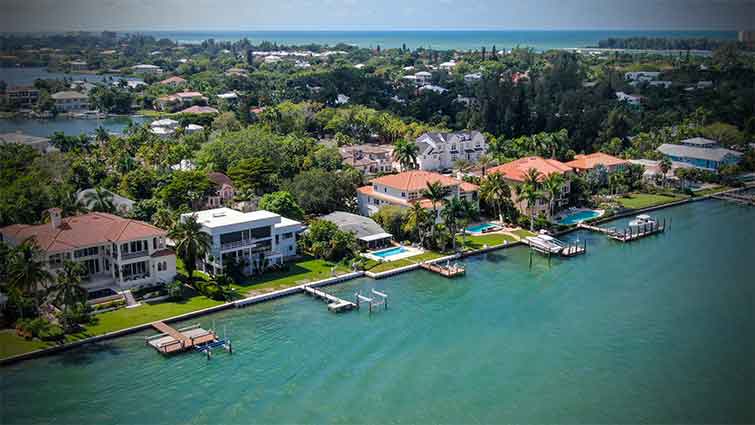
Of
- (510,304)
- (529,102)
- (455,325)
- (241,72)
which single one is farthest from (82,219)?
(241,72)

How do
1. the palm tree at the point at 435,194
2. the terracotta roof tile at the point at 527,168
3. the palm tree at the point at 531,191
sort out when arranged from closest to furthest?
1. the palm tree at the point at 435,194
2. the palm tree at the point at 531,191
3. the terracotta roof tile at the point at 527,168

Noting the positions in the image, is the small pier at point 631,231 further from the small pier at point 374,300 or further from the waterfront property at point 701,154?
the small pier at point 374,300

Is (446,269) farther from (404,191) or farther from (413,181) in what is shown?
(413,181)

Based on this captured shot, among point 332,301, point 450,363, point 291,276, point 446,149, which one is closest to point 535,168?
point 446,149

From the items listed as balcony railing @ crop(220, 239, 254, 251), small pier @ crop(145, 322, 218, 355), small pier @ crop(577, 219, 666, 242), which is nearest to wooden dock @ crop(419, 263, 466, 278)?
balcony railing @ crop(220, 239, 254, 251)

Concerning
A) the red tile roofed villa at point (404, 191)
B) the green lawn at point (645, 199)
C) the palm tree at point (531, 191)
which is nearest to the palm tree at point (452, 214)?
the red tile roofed villa at point (404, 191)
